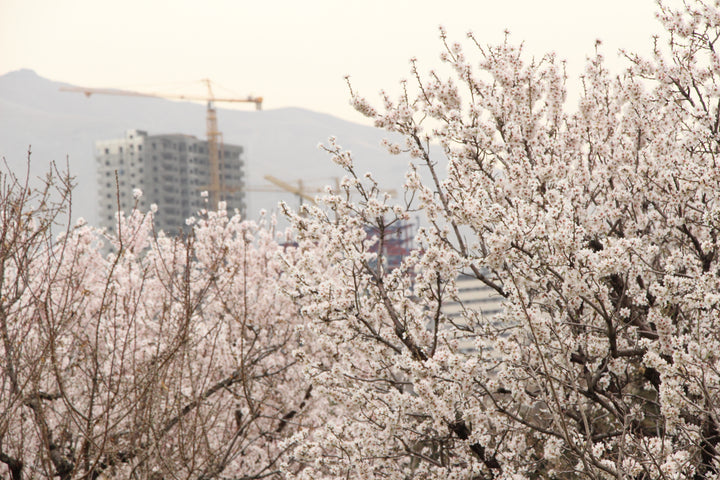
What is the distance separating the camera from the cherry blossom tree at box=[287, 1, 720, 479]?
19.9 ft

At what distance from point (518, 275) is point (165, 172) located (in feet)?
440

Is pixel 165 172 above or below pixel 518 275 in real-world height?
above

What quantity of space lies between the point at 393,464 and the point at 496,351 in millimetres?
1726

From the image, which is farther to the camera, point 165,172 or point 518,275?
point 165,172

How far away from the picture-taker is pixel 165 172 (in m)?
135

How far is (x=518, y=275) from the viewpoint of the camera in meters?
6.15

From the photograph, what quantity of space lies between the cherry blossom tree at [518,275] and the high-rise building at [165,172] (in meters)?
128

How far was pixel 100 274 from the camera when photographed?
59.2 ft

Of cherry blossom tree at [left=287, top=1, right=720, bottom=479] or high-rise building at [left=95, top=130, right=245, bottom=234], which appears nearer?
cherry blossom tree at [left=287, top=1, right=720, bottom=479]

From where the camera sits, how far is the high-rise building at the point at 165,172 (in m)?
134

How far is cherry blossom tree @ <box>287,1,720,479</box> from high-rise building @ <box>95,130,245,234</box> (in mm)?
127625

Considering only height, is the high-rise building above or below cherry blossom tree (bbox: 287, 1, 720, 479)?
above

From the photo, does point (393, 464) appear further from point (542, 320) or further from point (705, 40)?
point (705, 40)

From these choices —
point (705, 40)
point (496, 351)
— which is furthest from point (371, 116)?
point (705, 40)
